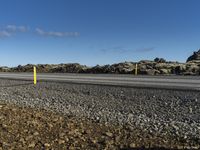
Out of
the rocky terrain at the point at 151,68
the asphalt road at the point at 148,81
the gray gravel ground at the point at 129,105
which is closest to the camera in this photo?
the gray gravel ground at the point at 129,105

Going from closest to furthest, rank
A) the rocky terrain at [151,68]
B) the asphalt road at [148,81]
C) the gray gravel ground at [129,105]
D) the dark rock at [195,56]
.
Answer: the gray gravel ground at [129,105] < the asphalt road at [148,81] < the rocky terrain at [151,68] < the dark rock at [195,56]

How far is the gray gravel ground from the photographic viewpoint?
8.83m

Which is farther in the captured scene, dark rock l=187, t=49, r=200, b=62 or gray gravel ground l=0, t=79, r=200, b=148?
dark rock l=187, t=49, r=200, b=62

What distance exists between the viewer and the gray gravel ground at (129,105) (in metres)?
8.83

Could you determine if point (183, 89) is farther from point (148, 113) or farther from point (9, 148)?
point (9, 148)

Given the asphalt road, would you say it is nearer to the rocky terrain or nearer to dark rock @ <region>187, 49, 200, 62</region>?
the rocky terrain

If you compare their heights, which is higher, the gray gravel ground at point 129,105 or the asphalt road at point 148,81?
the asphalt road at point 148,81

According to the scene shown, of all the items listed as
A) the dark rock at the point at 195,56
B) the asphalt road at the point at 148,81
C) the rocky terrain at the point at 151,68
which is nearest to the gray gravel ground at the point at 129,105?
the asphalt road at the point at 148,81

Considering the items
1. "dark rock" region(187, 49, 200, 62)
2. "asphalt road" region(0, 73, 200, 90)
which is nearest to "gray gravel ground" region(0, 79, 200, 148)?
"asphalt road" region(0, 73, 200, 90)

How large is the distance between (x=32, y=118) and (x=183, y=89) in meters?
6.71

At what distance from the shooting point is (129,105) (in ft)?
38.1

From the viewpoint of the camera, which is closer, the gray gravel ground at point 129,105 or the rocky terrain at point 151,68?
the gray gravel ground at point 129,105

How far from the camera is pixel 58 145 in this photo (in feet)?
25.5

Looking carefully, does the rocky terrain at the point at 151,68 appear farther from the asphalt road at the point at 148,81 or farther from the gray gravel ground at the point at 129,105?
the gray gravel ground at the point at 129,105
